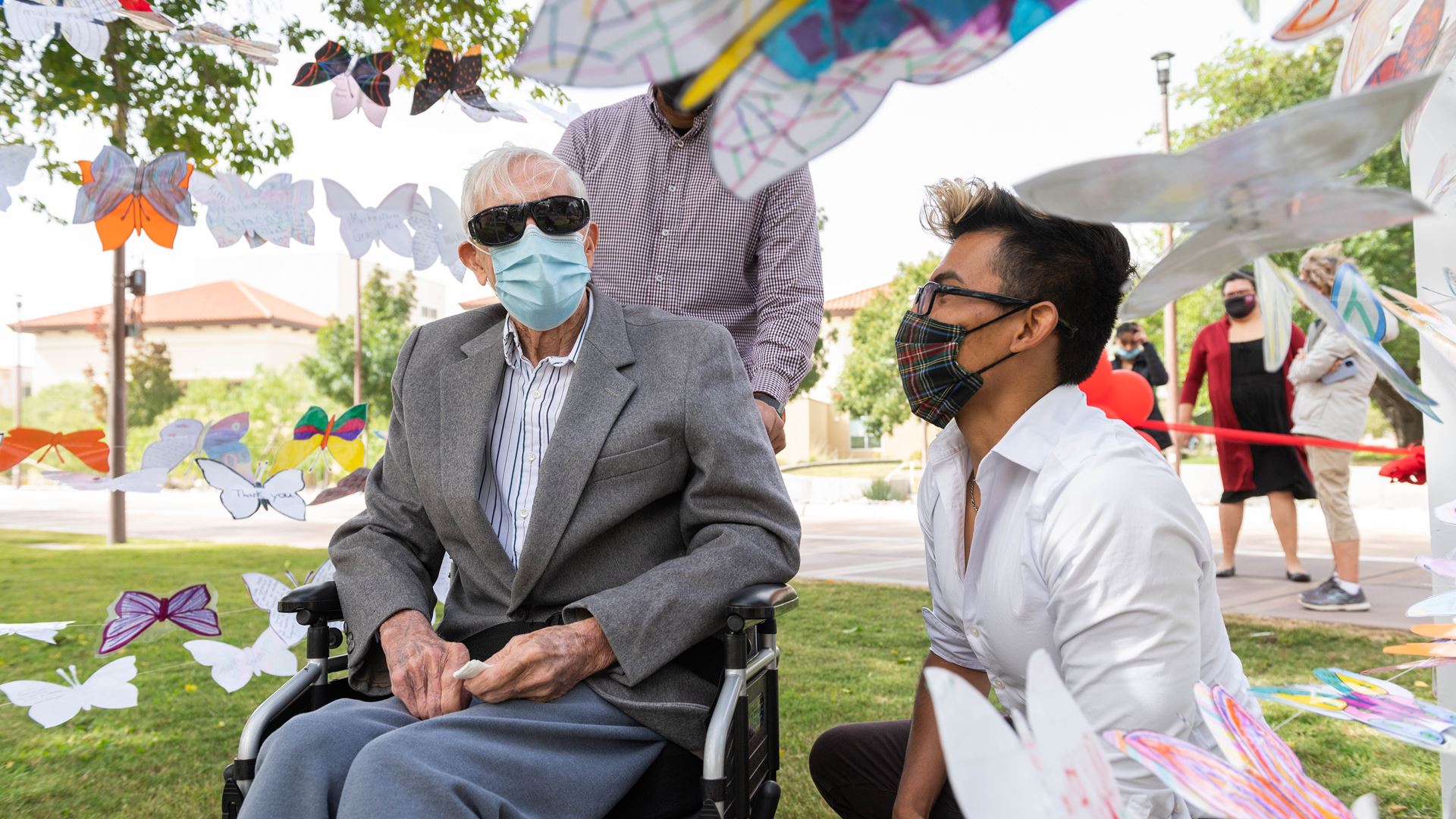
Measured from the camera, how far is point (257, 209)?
10.3ft

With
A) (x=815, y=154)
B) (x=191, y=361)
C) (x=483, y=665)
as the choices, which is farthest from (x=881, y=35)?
(x=191, y=361)

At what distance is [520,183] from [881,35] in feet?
5.78

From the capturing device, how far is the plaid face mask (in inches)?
66.7

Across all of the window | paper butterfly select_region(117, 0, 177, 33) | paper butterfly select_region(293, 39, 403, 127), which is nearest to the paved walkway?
paper butterfly select_region(293, 39, 403, 127)

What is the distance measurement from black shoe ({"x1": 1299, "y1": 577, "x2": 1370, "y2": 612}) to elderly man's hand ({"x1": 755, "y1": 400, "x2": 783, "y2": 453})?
4.13 m

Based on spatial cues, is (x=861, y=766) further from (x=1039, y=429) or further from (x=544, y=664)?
(x=1039, y=429)

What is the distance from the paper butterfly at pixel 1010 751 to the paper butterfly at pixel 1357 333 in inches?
9.1

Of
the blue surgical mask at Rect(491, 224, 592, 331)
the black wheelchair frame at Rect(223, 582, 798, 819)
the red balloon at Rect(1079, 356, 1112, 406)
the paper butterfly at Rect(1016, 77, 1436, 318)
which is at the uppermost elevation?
the blue surgical mask at Rect(491, 224, 592, 331)

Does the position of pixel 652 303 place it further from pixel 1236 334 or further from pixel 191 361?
pixel 191 361

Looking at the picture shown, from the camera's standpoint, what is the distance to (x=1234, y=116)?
13391mm

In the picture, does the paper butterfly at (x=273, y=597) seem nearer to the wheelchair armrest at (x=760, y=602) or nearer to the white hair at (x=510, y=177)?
the white hair at (x=510, y=177)

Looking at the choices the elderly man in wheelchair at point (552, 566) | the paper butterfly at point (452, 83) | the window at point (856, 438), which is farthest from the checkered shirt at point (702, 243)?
the window at point (856, 438)

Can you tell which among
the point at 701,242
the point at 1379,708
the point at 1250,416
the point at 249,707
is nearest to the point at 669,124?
the point at 701,242

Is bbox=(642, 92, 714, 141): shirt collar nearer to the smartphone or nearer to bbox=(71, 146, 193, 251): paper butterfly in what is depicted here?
bbox=(71, 146, 193, 251): paper butterfly
